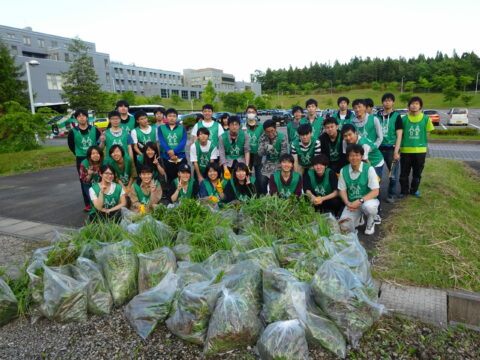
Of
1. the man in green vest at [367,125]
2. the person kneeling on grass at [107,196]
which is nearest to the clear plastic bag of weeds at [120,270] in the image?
the person kneeling on grass at [107,196]

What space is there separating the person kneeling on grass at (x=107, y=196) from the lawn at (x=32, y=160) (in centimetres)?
794

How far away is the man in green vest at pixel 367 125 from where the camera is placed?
512 cm

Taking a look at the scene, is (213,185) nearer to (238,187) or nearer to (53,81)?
(238,187)

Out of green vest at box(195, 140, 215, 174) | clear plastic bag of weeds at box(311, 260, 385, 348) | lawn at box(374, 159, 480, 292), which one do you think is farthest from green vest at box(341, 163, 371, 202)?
green vest at box(195, 140, 215, 174)

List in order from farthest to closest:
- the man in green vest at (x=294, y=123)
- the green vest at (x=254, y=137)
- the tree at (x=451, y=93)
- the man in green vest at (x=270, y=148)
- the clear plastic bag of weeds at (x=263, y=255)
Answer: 1. the tree at (x=451, y=93)
2. the man in green vest at (x=294, y=123)
3. the green vest at (x=254, y=137)
4. the man in green vest at (x=270, y=148)
5. the clear plastic bag of weeds at (x=263, y=255)

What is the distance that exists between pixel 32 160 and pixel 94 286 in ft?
34.7

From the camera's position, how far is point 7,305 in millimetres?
2916

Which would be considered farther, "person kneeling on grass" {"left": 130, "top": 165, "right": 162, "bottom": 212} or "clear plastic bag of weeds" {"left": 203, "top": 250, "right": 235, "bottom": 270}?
"person kneeling on grass" {"left": 130, "top": 165, "right": 162, "bottom": 212}

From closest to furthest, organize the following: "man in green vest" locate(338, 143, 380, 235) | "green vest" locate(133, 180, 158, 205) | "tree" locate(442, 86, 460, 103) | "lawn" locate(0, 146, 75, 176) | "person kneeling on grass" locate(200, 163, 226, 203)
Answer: "man in green vest" locate(338, 143, 380, 235)
"person kneeling on grass" locate(200, 163, 226, 203)
"green vest" locate(133, 180, 158, 205)
"lawn" locate(0, 146, 75, 176)
"tree" locate(442, 86, 460, 103)

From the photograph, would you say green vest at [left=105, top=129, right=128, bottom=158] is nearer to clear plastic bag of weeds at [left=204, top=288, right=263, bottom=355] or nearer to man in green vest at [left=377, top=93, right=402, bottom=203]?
clear plastic bag of weeds at [left=204, top=288, right=263, bottom=355]

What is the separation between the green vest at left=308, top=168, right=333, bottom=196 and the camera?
14.9 ft

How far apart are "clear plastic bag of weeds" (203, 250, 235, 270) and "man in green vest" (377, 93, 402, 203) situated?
361 cm

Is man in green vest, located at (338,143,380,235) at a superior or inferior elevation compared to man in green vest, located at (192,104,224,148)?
inferior

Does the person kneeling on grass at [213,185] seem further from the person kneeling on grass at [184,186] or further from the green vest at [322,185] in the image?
the green vest at [322,185]
